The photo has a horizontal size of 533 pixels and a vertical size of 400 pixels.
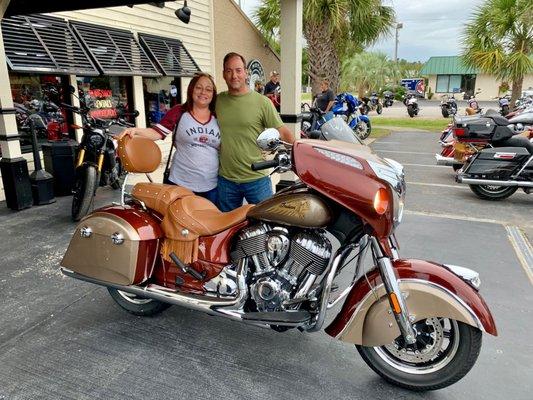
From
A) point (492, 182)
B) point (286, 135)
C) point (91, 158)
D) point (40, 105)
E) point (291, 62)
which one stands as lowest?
point (492, 182)

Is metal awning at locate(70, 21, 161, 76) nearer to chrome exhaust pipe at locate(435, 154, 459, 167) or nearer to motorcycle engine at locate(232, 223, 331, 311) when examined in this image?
chrome exhaust pipe at locate(435, 154, 459, 167)

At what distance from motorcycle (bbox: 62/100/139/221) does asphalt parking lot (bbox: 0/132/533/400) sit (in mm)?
942

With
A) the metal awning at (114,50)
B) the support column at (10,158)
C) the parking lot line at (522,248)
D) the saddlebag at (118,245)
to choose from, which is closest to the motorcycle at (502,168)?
the parking lot line at (522,248)

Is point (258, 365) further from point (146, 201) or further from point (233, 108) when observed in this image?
point (233, 108)

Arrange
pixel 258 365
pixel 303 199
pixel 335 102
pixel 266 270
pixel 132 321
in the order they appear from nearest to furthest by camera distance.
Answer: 1. pixel 303 199
2. pixel 266 270
3. pixel 258 365
4. pixel 132 321
5. pixel 335 102

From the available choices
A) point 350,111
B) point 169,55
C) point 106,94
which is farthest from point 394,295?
point 350,111

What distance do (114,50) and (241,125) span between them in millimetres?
5420

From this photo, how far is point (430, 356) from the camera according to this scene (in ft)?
6.85

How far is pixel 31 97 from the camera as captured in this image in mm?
6148

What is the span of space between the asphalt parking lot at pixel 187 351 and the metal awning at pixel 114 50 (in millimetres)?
4120

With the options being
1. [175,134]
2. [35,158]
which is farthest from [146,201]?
[35,158]

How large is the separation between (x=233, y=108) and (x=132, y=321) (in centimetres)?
158

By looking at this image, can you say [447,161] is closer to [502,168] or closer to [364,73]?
[502,168]

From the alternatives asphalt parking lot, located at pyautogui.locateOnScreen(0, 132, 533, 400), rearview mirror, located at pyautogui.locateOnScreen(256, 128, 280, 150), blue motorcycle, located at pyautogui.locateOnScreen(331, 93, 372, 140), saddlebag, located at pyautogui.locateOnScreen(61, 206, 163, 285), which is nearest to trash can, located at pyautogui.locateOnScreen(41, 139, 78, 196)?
asphalt parking lot, located at pyautogui.locateOnScreen(0, 132, 533, 400)
